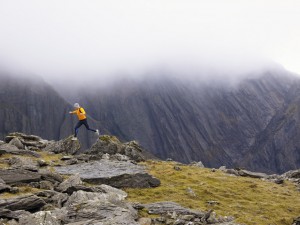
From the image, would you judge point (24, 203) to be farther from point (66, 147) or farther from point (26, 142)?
point (26, 142)

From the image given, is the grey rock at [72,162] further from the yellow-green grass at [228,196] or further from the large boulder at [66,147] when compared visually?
the large boulder at [66,147]

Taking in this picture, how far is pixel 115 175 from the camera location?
27.3 metres

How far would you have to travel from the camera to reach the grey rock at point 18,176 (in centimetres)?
2316

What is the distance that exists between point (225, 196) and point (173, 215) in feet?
29.0

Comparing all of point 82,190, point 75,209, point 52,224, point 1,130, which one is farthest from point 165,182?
point 1,130

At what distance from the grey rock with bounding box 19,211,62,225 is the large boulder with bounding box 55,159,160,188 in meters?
10.7

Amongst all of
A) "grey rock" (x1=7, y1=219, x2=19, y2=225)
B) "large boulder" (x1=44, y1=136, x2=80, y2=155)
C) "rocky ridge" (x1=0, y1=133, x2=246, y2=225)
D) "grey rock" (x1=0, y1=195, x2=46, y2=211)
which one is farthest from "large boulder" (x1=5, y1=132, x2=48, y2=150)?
"grey rock" (x1=7, y1=219, x2=19, y2=225)

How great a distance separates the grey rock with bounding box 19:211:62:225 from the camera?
15.5 metres

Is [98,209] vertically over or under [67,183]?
over

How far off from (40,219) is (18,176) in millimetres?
8913

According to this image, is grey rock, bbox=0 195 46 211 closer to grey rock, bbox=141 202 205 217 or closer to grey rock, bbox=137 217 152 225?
grey rock, bbox=137 217 152 225

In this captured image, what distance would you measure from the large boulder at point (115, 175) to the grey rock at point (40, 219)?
10720mm

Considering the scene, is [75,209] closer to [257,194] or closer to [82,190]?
[82,190]

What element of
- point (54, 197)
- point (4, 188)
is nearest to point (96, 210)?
point (54, 197)
